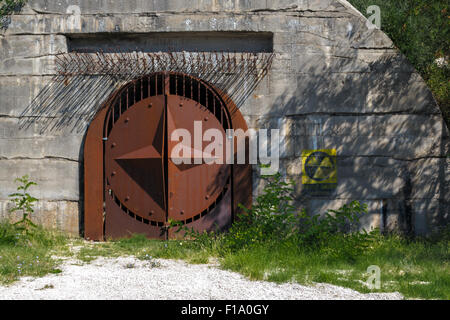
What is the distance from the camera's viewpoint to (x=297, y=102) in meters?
6.20

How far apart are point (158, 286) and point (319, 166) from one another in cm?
293

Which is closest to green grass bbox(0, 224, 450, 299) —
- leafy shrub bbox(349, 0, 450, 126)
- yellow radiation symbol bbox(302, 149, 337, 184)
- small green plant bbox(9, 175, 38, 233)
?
small green plant bbox(9, 175, 38, 233)

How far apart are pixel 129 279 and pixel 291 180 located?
263cm

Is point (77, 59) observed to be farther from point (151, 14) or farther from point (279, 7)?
point (279, 7)

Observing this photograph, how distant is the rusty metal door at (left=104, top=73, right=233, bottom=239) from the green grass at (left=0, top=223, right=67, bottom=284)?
0.75 meters

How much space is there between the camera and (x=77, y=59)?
20.9ft

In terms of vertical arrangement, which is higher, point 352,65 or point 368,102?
point 352,65

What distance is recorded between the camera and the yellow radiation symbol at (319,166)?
20.1 feet

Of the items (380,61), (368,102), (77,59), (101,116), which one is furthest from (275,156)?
(77,59)

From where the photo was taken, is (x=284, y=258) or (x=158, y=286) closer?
(x=158, y=286)

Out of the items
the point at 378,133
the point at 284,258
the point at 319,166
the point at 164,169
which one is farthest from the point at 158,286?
the point at 378,133

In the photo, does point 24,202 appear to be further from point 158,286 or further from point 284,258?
point 284,258

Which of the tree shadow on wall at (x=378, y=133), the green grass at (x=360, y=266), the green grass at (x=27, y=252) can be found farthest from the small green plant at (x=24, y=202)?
the tree shadow on wall at (x=378, y=133)

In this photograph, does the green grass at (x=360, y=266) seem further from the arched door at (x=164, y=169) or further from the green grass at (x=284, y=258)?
the arched door at (x=164, y=169)
